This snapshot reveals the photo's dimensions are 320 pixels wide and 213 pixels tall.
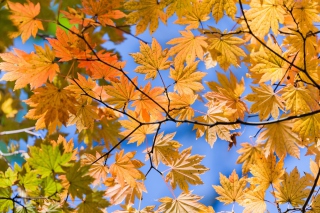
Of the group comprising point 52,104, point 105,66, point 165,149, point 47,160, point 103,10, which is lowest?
point 47,160

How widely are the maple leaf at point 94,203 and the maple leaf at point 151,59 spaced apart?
0.45m

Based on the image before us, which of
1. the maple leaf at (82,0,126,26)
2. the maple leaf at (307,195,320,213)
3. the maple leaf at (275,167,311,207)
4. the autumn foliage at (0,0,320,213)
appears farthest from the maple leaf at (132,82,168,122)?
the maple leaf at (307,195,320,213)

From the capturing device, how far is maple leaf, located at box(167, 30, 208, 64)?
4.43ft

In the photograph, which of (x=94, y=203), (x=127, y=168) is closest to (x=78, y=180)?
(x=94, y=203)

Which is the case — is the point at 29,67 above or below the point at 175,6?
below

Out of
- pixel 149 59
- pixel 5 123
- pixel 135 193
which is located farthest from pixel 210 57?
pixel 5 123

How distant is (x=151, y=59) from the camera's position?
1.27 meters

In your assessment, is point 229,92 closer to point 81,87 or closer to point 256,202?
point 256,202

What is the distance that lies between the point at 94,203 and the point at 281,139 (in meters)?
0.73

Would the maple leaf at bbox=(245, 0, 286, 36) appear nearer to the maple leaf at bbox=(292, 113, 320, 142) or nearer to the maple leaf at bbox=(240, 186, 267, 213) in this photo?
the maple leaf at bbox=(292, 113, 320, 142)

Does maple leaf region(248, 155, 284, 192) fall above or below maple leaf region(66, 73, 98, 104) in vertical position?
below

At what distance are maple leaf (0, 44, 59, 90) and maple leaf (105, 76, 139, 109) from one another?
0.21 meters

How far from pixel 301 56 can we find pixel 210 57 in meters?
0.38

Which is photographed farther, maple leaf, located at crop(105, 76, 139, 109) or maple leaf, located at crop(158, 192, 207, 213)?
maple leaf, located at crop(158, 192, 207, 213)
